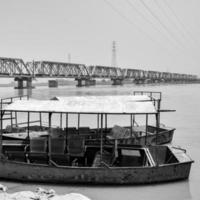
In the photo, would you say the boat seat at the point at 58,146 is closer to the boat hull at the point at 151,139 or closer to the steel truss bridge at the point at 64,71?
the boat hull at the point at 151,139

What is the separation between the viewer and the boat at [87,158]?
9164mm

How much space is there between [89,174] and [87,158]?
1.86m

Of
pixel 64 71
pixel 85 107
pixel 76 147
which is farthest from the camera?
pixel 64 71

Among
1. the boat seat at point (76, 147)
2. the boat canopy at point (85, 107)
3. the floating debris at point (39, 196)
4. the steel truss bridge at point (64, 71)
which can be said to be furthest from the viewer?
the steel truss bridge at point (64, 71)

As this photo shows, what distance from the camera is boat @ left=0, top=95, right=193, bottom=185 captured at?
9.16 meters

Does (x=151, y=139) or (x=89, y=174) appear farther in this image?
(x=151, y=139)

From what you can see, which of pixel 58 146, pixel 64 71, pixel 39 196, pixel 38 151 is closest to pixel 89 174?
pixel 39 196

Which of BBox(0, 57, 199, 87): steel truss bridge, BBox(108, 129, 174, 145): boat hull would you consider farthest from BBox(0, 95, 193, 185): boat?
BBox(0, 57, 199, 87): steel truss bridge

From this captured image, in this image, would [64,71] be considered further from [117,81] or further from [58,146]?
[58,146]

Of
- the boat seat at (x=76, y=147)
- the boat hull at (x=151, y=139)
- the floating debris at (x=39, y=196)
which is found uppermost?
the boat seat at (x=76, y=147)

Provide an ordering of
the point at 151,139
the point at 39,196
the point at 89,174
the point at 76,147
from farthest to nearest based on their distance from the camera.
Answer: the point at 151,139, the point at 76,147, the point at 89,174, the point at 39,196

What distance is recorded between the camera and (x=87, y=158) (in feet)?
36.1

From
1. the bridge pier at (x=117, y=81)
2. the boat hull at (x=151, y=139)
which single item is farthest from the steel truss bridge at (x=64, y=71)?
the boat hull at (x=151, y=139)

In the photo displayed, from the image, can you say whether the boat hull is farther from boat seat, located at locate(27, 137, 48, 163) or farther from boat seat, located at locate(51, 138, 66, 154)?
boat seat, located at locate(27, 137, 48, 163)
